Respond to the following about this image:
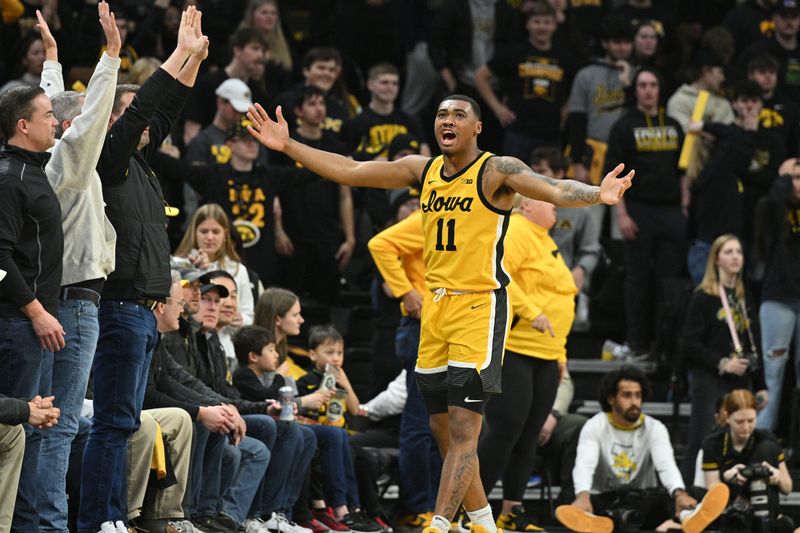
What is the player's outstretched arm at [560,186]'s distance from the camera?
21.9ft

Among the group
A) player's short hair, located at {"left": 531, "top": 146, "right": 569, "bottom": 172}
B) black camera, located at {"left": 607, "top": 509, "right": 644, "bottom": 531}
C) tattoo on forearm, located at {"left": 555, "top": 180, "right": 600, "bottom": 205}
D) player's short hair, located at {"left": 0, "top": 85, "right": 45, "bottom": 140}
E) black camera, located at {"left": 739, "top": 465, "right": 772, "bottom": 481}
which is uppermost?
player's short hair, located at {"left": 531, "top": 146, "right": 569, "bottom": 172}

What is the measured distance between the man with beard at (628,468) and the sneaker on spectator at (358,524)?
1.42 metres

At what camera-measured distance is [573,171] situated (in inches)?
525

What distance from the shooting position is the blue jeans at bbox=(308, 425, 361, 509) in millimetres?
8820

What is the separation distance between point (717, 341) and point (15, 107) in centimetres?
617

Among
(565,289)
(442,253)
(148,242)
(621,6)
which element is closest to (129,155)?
(148,242)

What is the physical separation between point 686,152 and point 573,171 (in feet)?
3.37

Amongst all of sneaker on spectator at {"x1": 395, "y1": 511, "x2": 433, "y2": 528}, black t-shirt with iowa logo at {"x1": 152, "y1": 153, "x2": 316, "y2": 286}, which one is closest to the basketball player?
sneaker on spectator at {"x1": 395, "y1": 511, "x2": 433, "y2": 528}

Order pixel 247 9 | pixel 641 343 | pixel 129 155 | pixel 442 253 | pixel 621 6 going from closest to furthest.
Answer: pixel 129 155
pixel 442 253
pixel 641 343
pixel 247 9
pixel 621 6

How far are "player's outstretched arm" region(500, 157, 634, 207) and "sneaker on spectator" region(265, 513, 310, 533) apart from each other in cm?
243

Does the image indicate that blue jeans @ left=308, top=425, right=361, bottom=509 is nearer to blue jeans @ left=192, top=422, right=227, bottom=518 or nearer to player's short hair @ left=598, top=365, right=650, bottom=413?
blue jeans @ left=192, top=422, right=227, bottom=518

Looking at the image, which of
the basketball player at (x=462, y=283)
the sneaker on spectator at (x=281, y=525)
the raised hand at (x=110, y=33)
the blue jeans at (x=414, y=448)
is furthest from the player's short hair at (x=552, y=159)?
the raised hand at (x=110, y=33)

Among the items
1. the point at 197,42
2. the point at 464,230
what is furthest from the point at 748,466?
the point at 197,42

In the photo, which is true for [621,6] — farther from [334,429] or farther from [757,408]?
[334,429]
